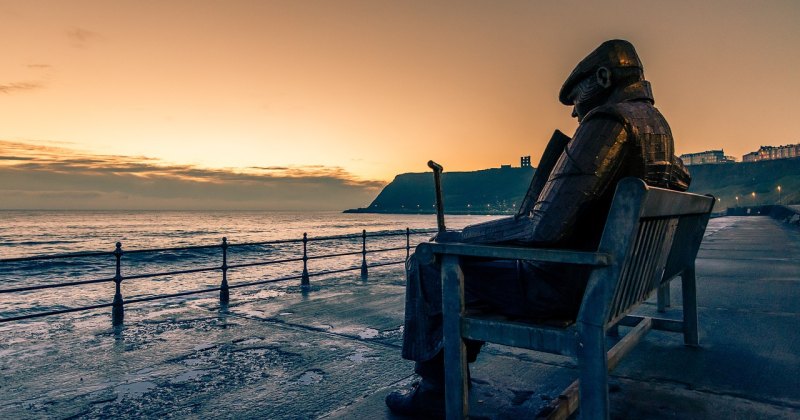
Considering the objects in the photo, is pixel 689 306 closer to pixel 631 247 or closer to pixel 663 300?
pixel 663 300

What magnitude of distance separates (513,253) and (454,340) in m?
0.54

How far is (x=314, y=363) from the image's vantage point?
383 cm

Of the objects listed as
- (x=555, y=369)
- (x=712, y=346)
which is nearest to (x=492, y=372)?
(x=555, y=369)

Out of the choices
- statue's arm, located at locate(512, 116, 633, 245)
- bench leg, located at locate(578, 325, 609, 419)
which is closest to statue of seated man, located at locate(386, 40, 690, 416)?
statue's arm, located at locate(512, 116, 633, 245)

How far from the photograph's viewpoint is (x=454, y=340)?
6.83 ft

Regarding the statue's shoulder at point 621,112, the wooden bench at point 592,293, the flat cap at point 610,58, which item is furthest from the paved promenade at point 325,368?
the flat cap at point 610,58

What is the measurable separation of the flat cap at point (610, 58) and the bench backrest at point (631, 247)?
75cm

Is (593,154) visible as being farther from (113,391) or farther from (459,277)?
(113,391)

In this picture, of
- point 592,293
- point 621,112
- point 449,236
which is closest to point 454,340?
point 449,236

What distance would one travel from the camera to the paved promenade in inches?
112

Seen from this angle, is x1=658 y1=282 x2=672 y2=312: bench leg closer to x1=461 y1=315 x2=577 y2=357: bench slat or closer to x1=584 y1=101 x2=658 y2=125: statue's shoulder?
x1=584 y1=101 x2=658 y2=125: statue's shoulder

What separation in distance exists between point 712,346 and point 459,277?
10.4ft

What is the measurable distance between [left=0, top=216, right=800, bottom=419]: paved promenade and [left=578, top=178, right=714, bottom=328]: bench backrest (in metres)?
0.93

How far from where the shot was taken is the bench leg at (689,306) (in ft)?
12.2
